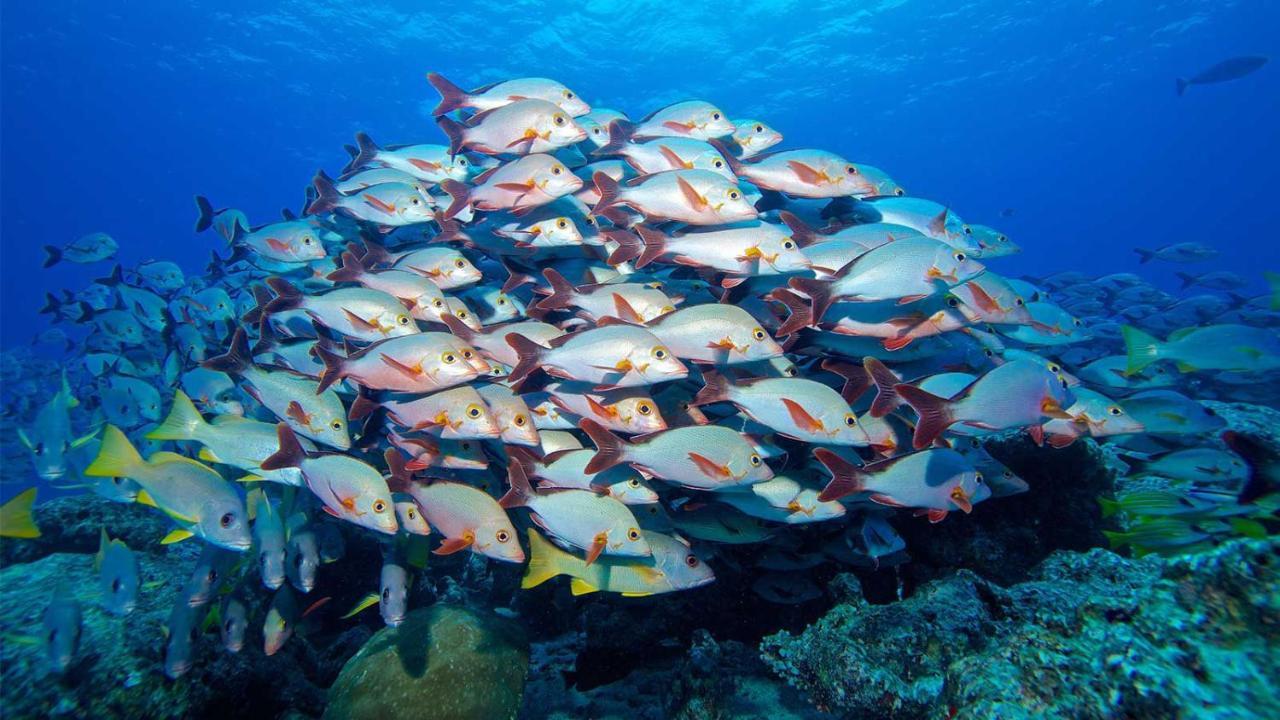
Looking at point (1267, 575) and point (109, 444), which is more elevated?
point (109, 444)

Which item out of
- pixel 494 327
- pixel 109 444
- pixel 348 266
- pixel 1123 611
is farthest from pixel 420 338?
pixel 1123 611

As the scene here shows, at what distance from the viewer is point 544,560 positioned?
372 cm

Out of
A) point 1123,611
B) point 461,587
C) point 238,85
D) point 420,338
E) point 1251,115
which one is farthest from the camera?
point 1251,115

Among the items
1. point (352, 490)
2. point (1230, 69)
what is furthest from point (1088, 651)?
point (1230, 69)

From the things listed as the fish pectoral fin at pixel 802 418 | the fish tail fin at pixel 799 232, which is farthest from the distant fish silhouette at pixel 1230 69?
the fish pectoral fin at pixel 802 418

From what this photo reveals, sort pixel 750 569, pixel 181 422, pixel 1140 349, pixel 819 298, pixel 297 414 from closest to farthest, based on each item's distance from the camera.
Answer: pixel 819 298 → pixel 297 414 → pixel 181 422 → pixel 750 569 → pixel 1140 349

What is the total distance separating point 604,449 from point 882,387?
1.76 metres

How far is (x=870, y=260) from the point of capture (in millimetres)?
3057

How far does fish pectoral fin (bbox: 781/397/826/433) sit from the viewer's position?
3.04 metres

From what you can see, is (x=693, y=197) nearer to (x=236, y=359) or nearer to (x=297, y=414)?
(x=297, y=414)

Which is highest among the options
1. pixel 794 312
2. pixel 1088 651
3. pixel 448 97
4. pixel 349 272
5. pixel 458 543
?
pixel 448 97

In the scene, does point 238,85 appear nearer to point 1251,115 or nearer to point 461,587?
point 461,587

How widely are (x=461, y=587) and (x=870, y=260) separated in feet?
20.1

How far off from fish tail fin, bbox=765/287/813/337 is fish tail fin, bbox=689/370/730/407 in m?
0.49
